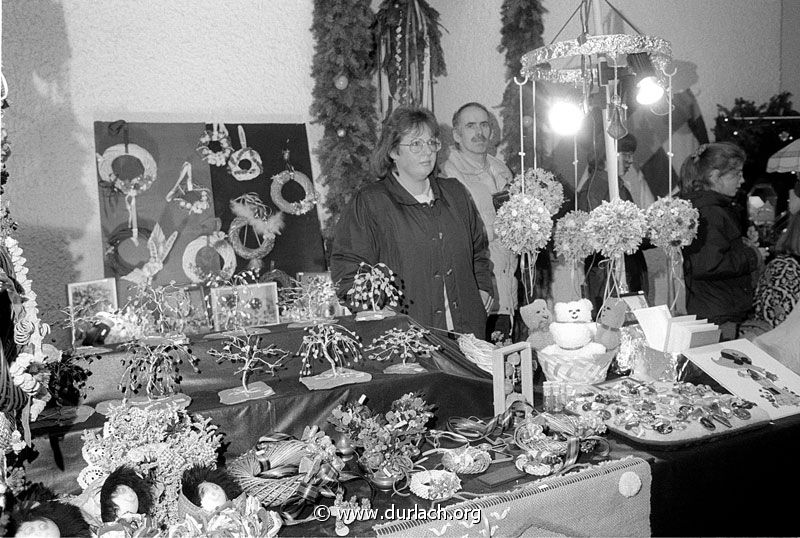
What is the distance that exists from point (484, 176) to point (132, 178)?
7.03ft

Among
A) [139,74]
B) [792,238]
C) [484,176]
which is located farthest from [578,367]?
[139,74]

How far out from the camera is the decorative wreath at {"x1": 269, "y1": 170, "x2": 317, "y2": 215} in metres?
4.66

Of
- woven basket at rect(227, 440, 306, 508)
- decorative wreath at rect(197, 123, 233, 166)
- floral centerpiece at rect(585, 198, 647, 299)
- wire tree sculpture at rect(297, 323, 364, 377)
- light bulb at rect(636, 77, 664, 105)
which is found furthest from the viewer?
decorative wreath at rect(197, 123, 233, 166)

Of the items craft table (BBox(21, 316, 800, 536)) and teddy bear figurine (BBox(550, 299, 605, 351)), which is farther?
teddy bear figurine (BBox(550, 299, 605, 351))

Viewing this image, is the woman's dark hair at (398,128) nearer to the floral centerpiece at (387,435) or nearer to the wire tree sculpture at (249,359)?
the wire tree sculpture at (249,359)

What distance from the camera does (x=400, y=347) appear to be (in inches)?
98.8

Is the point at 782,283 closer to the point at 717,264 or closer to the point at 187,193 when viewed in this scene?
the point at 717,264

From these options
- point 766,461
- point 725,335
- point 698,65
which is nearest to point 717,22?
point 698,65

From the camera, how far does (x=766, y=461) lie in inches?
84.7

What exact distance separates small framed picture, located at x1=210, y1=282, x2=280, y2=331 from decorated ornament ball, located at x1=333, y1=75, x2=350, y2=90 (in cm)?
207


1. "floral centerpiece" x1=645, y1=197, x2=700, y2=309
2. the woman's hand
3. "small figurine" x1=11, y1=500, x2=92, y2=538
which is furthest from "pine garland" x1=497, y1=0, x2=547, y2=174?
"small figurine" x1=11, y1=500, x2=92, y2=538

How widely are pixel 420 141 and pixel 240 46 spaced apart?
2.38 m

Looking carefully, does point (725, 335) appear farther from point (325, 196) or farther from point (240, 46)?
point (240, 46)

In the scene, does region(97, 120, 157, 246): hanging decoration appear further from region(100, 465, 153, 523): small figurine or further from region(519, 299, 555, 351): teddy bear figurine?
region(100, 465, 153, 523): small figurine
